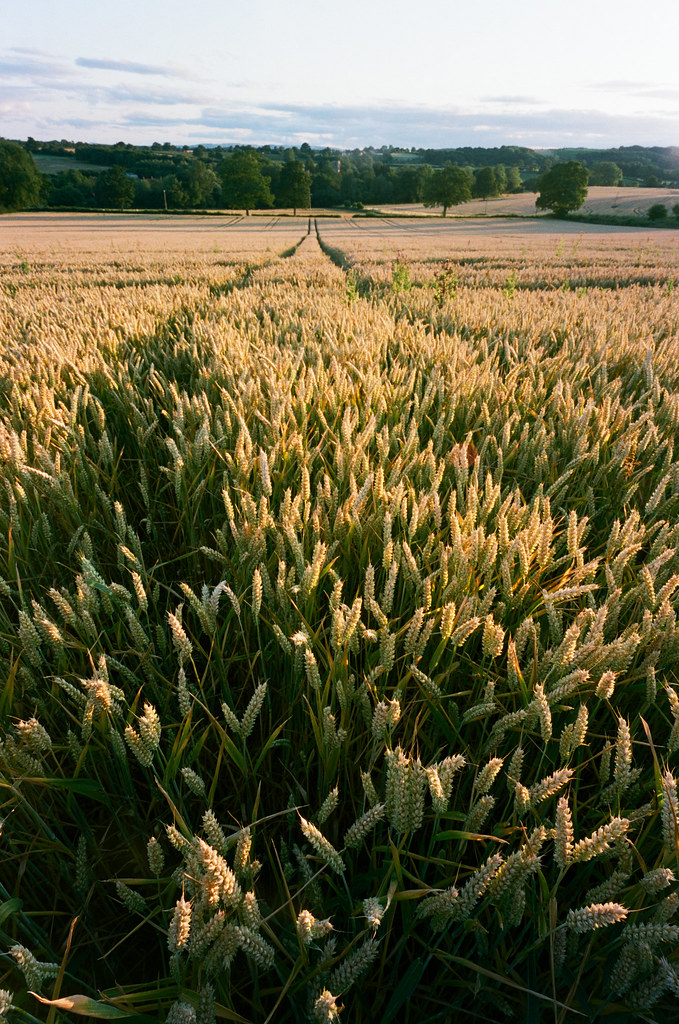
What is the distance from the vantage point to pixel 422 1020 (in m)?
0.70

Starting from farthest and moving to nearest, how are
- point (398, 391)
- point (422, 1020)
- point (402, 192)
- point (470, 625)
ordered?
point (402, 192)
point (398, 391)
point (470, 625)
point (422, 1020)

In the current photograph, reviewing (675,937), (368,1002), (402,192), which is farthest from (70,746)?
(402,192)

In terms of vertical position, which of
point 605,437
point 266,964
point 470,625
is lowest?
point 266,964

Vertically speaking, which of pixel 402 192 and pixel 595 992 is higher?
pixel 402 192

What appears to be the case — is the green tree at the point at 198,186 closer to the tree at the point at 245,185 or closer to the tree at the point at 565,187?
the tree at the point at 245,185

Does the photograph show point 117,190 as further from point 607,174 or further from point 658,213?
point 607,174

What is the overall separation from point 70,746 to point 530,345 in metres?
3.06

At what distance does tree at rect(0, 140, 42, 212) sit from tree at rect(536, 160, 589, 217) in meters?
58.5

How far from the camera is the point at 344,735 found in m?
0.79

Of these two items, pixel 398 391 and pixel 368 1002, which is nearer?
pixel 368 1002

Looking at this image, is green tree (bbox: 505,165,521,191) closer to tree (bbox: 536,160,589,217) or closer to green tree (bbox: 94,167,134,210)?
tree (bbox: 536,160,589,217)

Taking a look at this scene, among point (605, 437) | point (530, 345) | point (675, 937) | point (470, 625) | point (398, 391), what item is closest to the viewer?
point (675, 937)

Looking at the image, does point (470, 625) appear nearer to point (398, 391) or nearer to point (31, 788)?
point (31, 788)

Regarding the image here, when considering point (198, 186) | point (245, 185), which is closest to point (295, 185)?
point (245, 185)
